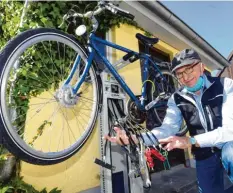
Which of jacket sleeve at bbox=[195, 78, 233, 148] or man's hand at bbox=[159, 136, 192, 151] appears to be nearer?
man's hand at bbox=[159, 136, 192, 151]

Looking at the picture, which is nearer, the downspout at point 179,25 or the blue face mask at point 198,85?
the blue face mask at point 198,85

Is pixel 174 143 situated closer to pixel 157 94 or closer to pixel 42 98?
pixel 42 98

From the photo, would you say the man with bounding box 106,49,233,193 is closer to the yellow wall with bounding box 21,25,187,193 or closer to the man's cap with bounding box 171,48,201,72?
the man's cap with bounding box 171,48,201,72

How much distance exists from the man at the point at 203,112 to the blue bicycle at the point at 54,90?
43 centimetres

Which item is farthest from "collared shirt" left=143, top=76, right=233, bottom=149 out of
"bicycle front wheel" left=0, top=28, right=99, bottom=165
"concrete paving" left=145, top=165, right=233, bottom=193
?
"concrete paving" left=145, top=165, right=233, bottom=193

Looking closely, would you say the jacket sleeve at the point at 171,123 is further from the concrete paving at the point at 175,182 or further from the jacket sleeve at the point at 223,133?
the concrete paving at the point at 175,182

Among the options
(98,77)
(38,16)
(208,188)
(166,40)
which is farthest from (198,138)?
(166,40)

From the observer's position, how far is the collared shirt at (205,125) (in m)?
1.22

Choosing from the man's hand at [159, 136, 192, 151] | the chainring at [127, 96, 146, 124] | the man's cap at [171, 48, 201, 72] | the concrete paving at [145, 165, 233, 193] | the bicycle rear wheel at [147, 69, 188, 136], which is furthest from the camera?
the bicycle rear wheel at [147, 69, 188, 136]

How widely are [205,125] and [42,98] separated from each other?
4.20ft

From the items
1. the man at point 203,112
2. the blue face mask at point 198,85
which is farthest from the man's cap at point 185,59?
the blue face mask at point 198,85

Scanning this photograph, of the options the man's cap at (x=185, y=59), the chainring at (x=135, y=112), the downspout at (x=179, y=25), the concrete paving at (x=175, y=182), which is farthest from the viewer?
the downspout at (x=179, y=25)

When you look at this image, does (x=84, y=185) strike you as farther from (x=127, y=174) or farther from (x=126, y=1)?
(x=126, y=1)

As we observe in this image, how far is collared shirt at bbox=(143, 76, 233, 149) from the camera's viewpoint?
122 centimetres
